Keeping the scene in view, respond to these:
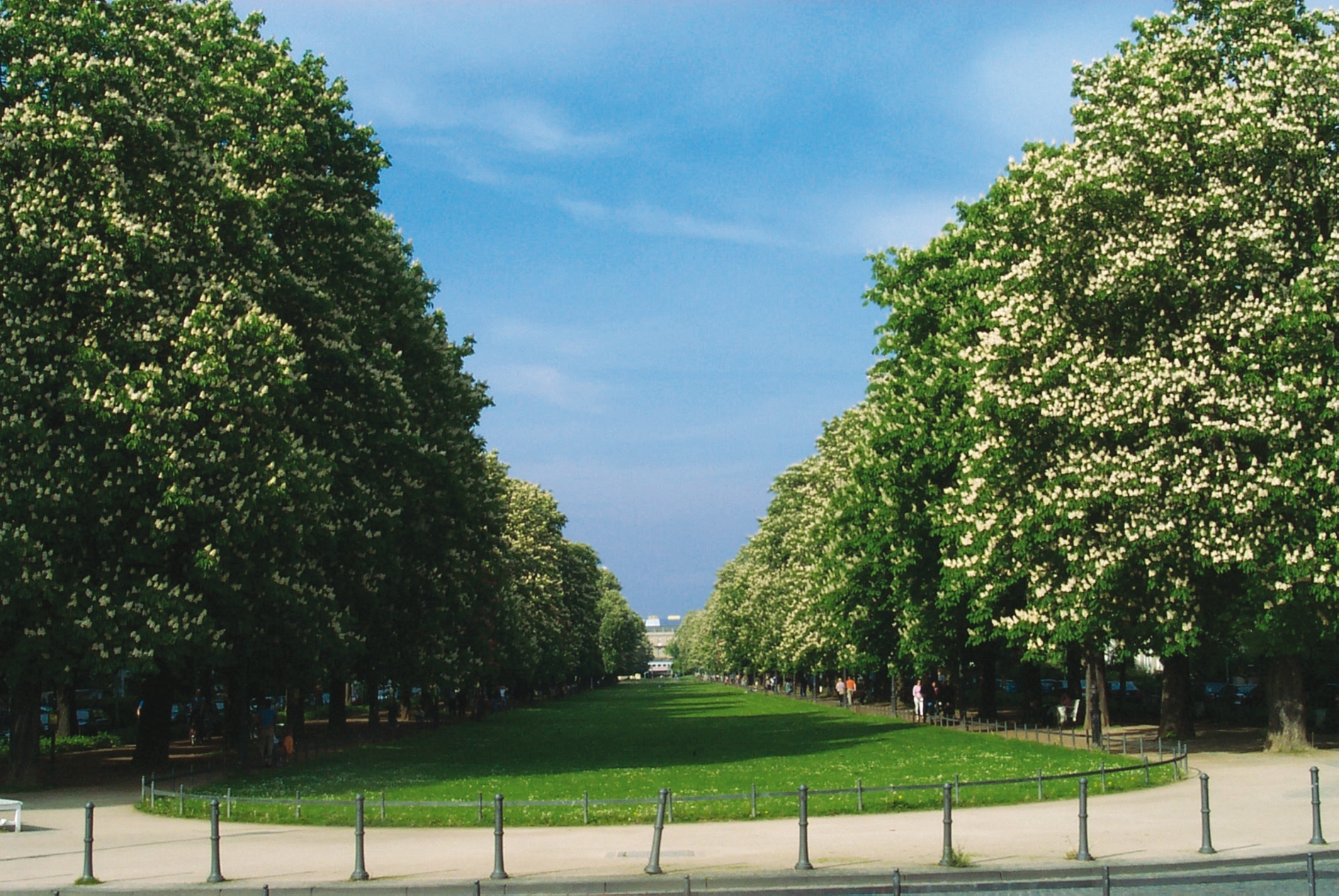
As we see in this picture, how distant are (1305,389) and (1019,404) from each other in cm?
704

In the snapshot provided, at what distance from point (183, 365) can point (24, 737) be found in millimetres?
10768

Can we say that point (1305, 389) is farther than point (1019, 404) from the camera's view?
No

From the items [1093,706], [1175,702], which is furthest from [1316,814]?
[1175,702]

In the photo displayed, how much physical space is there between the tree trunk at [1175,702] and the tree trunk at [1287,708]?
16.1 feet

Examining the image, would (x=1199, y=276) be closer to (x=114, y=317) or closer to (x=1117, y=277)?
(x=1117, y=277)

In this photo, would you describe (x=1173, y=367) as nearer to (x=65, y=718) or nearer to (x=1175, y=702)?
(x=1175, y=702)

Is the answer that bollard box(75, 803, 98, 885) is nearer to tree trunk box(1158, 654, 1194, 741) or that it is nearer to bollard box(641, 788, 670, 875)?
bollard box(641, 788, 670, 875)

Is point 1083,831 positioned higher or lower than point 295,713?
higher

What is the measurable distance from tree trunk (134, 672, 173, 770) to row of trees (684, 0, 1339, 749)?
24214mm

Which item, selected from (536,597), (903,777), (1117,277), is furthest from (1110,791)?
(536,597)

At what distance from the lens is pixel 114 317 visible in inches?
1241

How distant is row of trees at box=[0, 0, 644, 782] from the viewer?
30078 millimetres

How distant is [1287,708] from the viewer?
35531 mm

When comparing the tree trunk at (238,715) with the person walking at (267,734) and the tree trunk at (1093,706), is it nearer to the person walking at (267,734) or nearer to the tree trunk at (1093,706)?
the person walking at (267,734)
